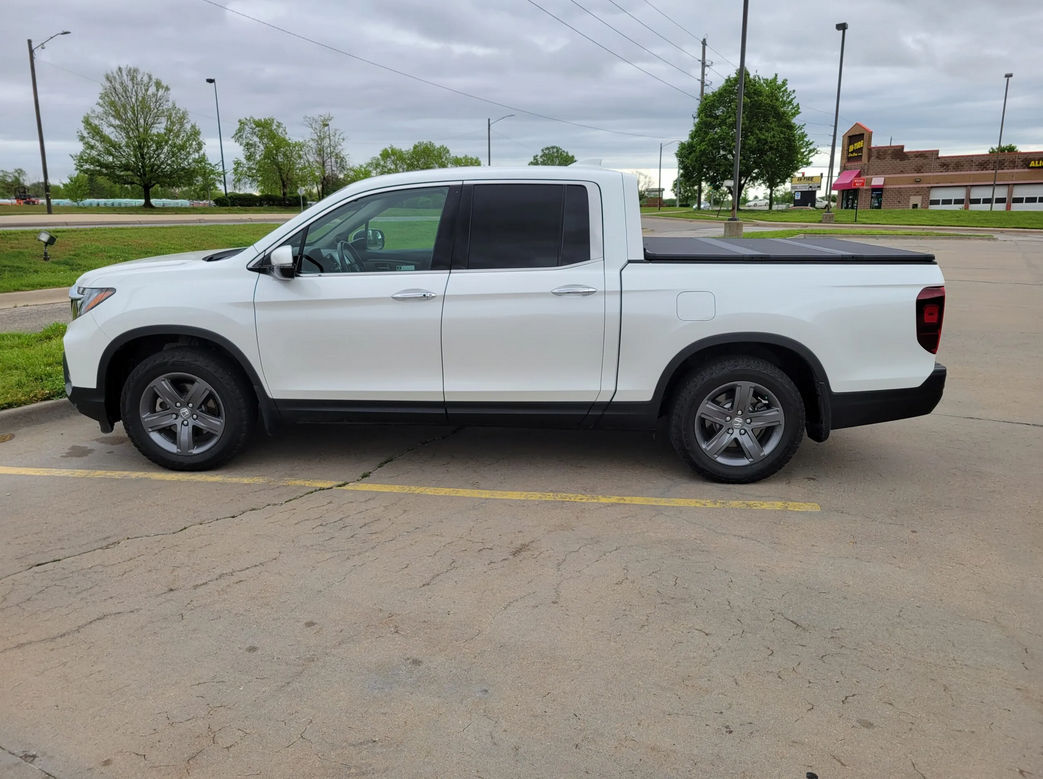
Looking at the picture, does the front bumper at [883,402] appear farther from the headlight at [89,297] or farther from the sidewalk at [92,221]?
the sidewalk at [92,221]

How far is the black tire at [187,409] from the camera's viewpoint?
5234 millimetres

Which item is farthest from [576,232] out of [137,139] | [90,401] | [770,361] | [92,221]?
[137,139]

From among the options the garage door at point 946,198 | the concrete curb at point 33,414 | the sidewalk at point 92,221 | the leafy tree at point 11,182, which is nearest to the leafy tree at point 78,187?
the leafy tree at point 11,182

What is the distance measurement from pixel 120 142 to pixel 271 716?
60.6 metres

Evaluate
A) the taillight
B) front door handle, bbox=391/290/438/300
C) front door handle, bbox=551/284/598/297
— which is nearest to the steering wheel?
front door handle, bbox=391/290/438/300

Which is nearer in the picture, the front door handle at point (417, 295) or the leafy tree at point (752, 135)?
the front door handle at point (417, 295)

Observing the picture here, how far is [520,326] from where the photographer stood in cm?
497

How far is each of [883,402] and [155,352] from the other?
467cm

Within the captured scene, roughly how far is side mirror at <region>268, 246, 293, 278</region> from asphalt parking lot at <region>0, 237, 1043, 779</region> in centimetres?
132

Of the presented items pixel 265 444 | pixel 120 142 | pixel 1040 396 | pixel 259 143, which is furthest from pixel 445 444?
pixel 259 143

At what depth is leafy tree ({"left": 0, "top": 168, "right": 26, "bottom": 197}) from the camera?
10403 cm

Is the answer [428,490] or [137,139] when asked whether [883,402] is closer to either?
[428,490]

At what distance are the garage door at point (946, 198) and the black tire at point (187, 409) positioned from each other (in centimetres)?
7545

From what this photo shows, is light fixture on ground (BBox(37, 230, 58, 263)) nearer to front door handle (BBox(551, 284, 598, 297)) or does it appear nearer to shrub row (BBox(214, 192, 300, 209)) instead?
front door handle (BBox(551, 284, 598, 297))
